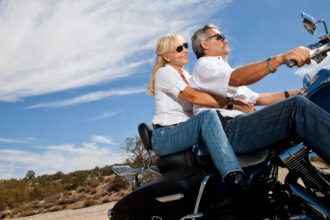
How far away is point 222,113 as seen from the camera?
268 cm

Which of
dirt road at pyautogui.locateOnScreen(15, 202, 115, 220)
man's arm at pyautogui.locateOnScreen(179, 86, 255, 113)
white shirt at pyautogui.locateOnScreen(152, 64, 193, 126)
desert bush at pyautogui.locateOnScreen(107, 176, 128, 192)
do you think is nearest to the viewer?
man's arm at pyautogui.locateOnScreen(179, 86, 255, 113)

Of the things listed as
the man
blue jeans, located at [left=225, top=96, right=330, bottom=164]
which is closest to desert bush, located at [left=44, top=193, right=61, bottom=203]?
the man

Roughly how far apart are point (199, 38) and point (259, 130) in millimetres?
1270

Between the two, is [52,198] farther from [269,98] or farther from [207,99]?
[207,99]

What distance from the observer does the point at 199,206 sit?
2.33 m

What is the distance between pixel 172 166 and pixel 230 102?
75 centimetres

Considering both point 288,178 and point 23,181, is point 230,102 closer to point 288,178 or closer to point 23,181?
point 288,178

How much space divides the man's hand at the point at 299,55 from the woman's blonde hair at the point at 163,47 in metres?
1.60

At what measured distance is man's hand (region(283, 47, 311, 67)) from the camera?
203cm

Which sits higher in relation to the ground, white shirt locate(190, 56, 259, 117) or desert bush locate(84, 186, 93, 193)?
white shirt locate(190, 56, 259, 117)

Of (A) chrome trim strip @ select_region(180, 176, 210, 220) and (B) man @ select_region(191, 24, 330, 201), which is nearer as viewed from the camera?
(B) man @ select_region(191, 24, 330, 201)

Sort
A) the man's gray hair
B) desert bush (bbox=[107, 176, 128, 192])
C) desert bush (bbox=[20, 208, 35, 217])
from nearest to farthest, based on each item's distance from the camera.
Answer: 1. the man's gray hair
2. desert bush (bbox=[20, 208, 35, 217])
3. desert bush (bbox=[107, 176, 128, 192])

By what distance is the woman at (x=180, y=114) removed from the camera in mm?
2244

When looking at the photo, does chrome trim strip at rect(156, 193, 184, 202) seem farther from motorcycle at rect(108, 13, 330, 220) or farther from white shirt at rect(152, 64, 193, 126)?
white shirt at rect(152, 64, 193, 126)
